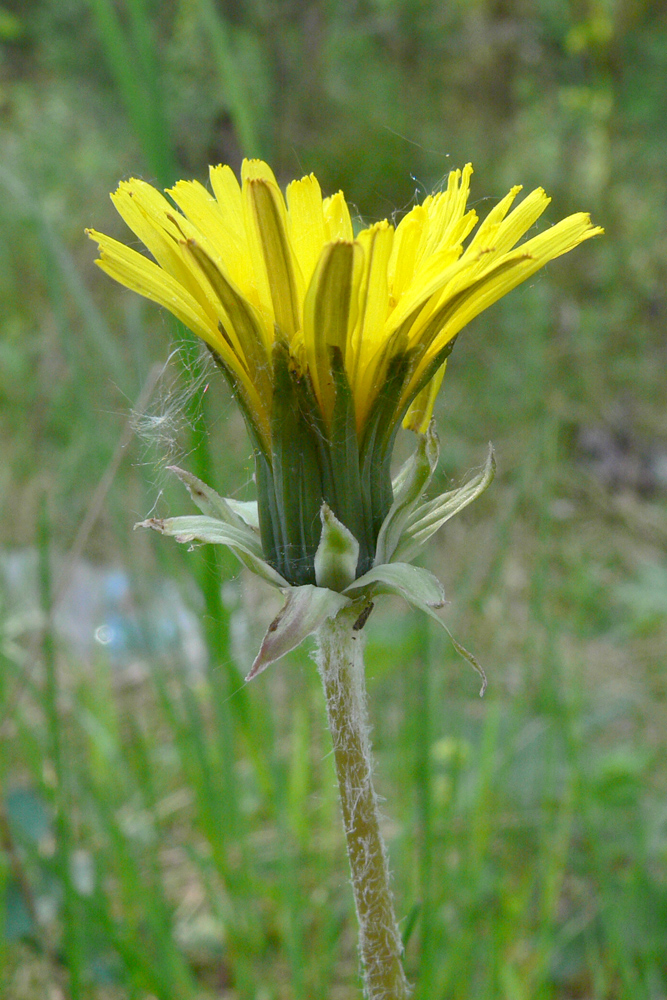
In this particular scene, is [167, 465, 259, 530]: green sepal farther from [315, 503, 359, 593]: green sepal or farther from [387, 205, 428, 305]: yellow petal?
[387, 205, 428, 305]: yellow petal

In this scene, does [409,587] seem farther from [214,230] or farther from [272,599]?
[272,599]

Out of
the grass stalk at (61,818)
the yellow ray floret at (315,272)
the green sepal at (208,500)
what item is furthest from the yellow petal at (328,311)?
the grass stalk at (61,818)

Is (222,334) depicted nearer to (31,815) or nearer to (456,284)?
(456,284)

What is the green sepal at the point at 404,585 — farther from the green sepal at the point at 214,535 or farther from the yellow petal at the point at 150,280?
the yellow petal at the point at 150,280

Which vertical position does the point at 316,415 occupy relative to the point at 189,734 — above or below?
above

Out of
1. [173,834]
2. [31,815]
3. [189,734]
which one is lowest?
[173,834]

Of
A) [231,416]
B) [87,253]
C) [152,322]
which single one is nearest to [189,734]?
Result: [231,416]

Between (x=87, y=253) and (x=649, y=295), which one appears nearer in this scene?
(x=87, y=253)
